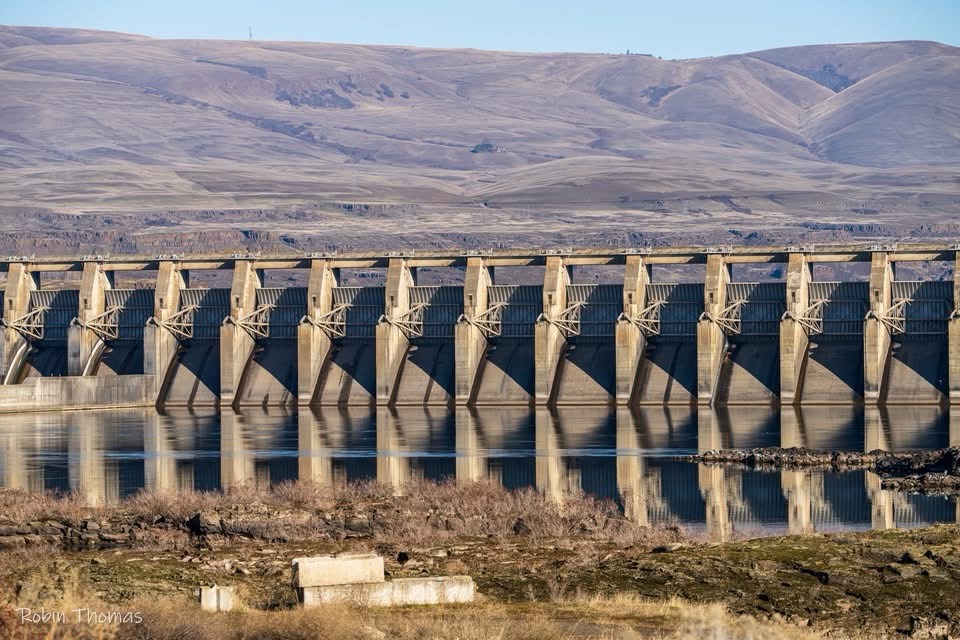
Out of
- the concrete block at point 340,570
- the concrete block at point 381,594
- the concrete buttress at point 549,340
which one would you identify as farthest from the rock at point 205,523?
the concrete buttress at point 549,340

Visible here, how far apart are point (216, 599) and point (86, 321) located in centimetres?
7306

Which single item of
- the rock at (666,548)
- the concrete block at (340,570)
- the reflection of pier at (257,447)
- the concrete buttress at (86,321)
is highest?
the concrete buttress at (86,321)

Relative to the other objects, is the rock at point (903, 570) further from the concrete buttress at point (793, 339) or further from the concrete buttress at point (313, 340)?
the concrete buttress at point (313, 340)

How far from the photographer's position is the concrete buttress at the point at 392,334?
95375mm

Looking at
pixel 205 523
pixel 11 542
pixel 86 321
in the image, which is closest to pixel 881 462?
pixel 205 523

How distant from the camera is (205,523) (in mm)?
42594

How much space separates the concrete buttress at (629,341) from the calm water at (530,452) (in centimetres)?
214

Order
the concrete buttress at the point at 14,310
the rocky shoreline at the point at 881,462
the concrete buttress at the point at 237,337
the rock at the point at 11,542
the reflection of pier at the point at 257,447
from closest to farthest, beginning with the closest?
1. the rock at the point at 11,542
2. the rocky shoreline at the point at 881,462
3. the reflection of pier at the point at 257,447
4. the concrete buttress at the point at 237,337
5. the concrete buttress at the point at 14,310

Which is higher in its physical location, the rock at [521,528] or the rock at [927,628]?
the rock at [927,628]

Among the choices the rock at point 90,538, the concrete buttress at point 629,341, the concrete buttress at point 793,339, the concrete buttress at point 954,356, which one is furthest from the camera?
the concrete buttress at point 629,341

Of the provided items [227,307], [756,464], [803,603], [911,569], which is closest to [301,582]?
[803,603]

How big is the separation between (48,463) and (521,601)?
38.7 metres

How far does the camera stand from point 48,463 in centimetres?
6719

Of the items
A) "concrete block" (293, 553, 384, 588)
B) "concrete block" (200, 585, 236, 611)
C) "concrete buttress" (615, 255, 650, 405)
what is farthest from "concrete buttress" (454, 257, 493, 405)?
"concrete block" (200, 585, 236, 611)
